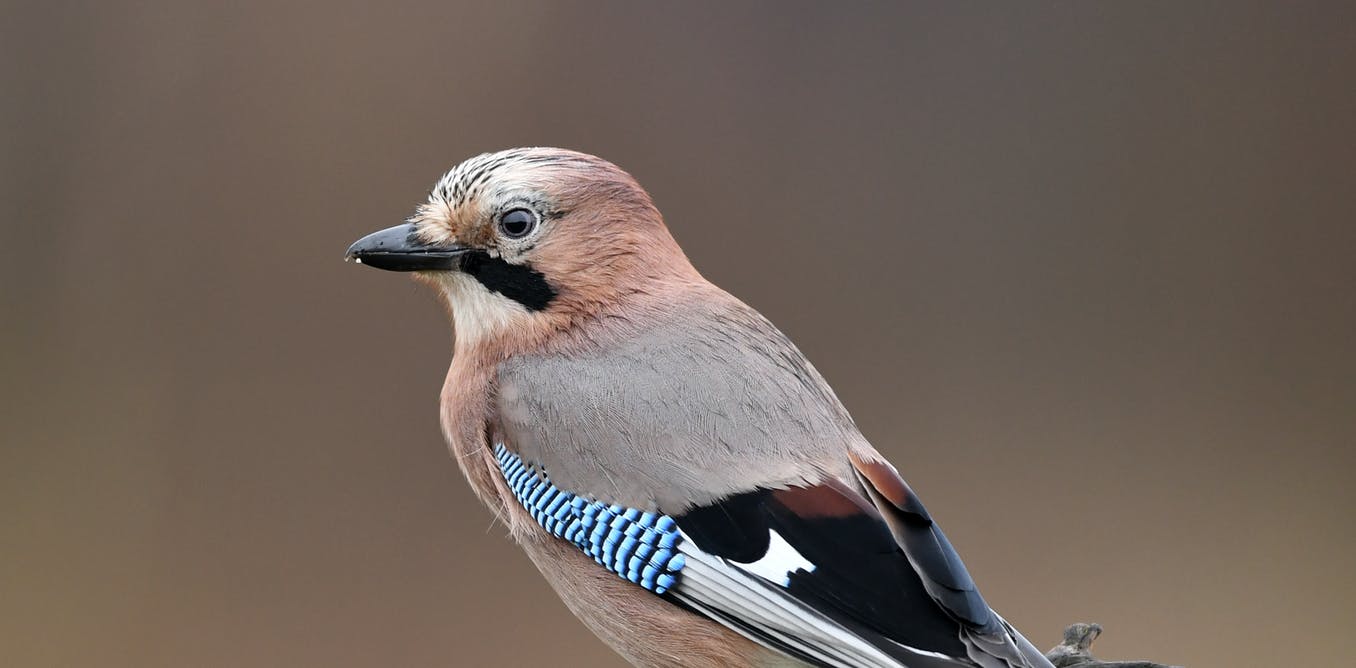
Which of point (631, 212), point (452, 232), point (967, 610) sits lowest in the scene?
point (967, 610)

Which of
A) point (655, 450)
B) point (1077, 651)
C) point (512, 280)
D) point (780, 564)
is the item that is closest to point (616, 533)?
point (655, 450)

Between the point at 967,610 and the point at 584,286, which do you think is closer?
the point at 967,610

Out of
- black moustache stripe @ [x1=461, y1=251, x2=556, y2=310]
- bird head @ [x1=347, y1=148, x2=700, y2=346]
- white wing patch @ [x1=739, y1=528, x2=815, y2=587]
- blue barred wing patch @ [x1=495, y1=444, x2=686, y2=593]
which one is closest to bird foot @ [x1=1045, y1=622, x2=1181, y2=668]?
white wing patch @ [x1=739, y1=528, x2=815, y2=587]

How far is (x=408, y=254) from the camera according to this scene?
2.35 meters

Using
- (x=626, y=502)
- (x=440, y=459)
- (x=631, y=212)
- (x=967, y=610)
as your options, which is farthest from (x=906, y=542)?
(x=440, y=459)

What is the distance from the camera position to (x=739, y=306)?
2486mm

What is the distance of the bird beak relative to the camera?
7.73ft

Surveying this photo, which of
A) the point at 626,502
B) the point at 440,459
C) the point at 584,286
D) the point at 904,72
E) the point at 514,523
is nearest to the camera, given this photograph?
the point at 626,502

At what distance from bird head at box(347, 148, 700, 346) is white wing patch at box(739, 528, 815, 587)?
593mm

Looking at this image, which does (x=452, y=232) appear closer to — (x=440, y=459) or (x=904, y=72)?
(x=440, y=459)

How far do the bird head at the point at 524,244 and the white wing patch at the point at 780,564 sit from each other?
1.94 ft

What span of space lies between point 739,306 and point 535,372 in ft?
1.26

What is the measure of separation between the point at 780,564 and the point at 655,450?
0.86ft

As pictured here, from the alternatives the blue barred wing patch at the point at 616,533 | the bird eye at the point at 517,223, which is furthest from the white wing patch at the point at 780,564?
the bird eye at the point at 517,223
